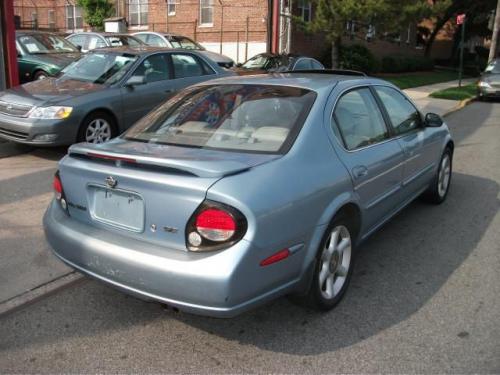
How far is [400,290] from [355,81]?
1.65 meters

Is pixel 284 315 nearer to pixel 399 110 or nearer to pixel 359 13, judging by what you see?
pixel 399 110

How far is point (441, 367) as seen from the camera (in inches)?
114

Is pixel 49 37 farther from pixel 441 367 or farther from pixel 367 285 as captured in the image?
pixel 441 367

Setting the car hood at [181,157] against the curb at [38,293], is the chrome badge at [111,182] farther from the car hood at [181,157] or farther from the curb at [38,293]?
the curb at [38,293]

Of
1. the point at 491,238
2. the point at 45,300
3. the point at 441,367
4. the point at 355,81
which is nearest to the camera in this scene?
the point at 441,367

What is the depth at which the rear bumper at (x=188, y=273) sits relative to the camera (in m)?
2.68

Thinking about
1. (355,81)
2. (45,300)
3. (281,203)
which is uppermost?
(355,81)

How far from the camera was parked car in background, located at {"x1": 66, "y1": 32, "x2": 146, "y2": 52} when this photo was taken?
15.1 meters

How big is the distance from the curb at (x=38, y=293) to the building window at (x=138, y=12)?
24.2m

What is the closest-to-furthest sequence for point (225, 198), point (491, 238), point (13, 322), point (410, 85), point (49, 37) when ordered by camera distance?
point (225, 198)
point (13, 322)
point (491, 238)
point (49, 37)
point (410, 85)

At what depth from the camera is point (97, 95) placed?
7.45 m

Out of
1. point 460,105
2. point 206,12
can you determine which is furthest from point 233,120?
point 206,12

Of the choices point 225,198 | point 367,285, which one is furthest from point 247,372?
point 367,285

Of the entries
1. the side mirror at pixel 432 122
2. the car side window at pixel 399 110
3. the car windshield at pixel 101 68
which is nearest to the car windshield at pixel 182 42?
the car windshield at pixel 101 68
